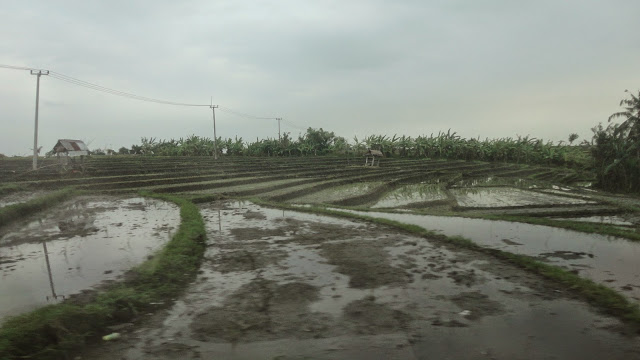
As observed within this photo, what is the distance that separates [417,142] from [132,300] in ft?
142

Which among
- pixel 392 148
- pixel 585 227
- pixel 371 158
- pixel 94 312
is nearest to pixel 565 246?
pixel 585 227

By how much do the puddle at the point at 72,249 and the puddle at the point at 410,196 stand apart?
24.1 ft

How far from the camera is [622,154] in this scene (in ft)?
74.8

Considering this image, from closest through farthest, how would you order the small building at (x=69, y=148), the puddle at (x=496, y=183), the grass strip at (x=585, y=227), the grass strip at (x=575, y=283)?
1. the grass strip at (x=575, y=283)
2. the grass strip at (x=585, y=227)
3. the small building at (x=69, y=148)
4. the puddle at (x=496, y=183)

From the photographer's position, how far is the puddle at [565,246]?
17.6 feet

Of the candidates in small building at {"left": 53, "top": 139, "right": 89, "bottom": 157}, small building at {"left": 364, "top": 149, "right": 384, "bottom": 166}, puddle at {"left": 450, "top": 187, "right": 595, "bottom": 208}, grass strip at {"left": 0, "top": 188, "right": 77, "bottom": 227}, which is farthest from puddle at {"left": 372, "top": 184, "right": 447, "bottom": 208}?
small building at {"left": 53, "top": 139, "right": 89, "bottom": 157}

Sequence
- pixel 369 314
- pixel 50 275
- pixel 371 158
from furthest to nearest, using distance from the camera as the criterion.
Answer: pixel 371 158, pixel 50 275, pixel 369 314

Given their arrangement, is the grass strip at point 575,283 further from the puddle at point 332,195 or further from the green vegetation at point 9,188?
Result: the green vegetation at point 9,188

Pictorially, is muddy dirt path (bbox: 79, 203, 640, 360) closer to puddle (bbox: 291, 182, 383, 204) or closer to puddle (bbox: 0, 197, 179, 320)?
puddle (bbox: 0, 197, 179, 320)

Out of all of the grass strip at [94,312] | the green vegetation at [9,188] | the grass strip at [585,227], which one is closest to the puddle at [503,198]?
the grass strip at [585,227]

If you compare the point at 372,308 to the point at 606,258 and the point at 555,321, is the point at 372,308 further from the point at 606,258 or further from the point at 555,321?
the point at 606,258

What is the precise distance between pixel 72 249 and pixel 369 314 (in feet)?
17.7

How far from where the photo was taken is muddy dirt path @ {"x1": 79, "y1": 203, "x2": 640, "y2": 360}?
3.43m

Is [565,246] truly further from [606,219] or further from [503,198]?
[503,198]
